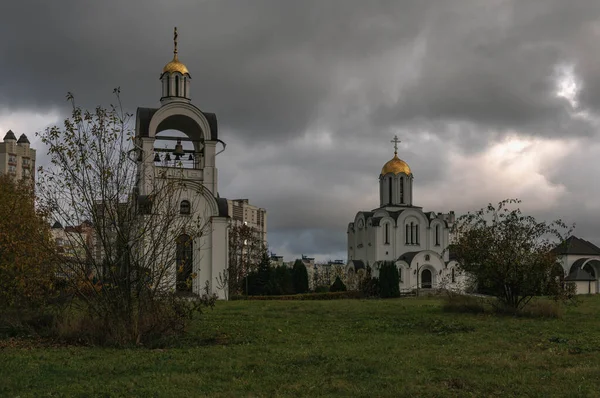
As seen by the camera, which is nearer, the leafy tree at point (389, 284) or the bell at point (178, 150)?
the bell at point (178, 150)

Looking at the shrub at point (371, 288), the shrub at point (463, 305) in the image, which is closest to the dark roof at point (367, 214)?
the shrub at point (371, 288)

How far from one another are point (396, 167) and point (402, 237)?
21.0 ft

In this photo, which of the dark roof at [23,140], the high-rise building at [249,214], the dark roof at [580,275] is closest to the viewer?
the dark roof at [580,275]

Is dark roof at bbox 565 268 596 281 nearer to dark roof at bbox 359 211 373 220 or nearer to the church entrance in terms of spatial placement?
the church entrance

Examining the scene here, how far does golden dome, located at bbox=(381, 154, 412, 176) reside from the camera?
5541cm

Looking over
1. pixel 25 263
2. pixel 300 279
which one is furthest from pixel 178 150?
pixel 300 279

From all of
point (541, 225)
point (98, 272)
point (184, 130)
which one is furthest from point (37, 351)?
point (184, 130)

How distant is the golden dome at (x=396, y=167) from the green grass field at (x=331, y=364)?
4092 centimetres

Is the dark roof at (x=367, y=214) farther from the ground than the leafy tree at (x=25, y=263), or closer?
farther from the ground

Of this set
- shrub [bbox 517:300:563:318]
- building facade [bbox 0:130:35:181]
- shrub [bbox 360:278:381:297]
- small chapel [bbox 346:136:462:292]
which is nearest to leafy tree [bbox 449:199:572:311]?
shrub [bbox 517:300:563:318]

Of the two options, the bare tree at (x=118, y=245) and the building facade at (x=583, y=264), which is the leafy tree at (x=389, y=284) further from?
the bare tree at (x=118, y=245)

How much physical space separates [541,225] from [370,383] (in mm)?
12536

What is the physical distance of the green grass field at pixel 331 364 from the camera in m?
8.15

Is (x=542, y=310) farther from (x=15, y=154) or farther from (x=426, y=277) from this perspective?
(x=15, y=154)
